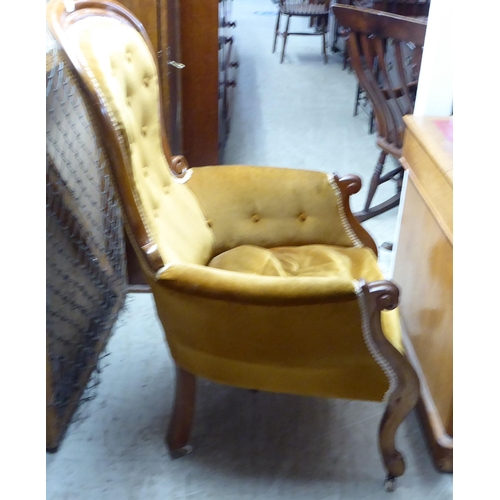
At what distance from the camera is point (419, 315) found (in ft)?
4.87

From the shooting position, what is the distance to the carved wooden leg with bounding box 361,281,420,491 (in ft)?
3.32

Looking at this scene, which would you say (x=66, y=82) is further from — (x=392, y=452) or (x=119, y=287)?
(x=392, y=452)

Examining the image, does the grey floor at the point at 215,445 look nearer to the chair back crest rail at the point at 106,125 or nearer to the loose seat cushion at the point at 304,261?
the loose seat cushion at the point at 304,261

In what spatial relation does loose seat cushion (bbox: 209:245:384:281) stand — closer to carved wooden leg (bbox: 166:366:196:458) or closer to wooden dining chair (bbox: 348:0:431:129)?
carved wooden leg (bbox: 166:366:196:458)

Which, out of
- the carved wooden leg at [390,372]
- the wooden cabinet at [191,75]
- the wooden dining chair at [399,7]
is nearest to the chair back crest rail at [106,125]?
the carved wooden leg at [390,372]

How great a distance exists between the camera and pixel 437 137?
4.47 ft

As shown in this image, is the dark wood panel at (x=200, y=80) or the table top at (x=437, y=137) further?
the dark wood panel at (x=200, y=80)

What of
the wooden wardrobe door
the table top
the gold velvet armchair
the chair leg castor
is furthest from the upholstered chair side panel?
the wooden wardrobe door

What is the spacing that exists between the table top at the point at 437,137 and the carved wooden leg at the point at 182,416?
0.79 m

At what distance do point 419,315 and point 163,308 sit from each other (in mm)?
752

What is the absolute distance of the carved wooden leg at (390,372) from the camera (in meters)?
1.01

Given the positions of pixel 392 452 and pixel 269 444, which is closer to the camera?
pixel 392 452
